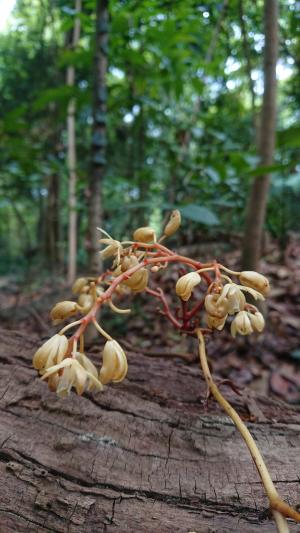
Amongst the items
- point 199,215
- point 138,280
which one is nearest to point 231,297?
point 138,280

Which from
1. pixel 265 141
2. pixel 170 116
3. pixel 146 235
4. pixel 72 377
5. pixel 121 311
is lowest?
pixel 72 377

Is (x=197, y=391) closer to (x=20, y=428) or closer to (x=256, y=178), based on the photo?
(x=20, y=428)

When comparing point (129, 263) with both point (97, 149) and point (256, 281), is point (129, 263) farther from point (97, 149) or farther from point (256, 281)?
point (97, 149)

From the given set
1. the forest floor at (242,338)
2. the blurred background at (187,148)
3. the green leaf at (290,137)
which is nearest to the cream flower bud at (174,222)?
the blurred background at (187,148)

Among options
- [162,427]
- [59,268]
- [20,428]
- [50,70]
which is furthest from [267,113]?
[50,70]

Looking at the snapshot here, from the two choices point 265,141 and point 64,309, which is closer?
point 64,309
